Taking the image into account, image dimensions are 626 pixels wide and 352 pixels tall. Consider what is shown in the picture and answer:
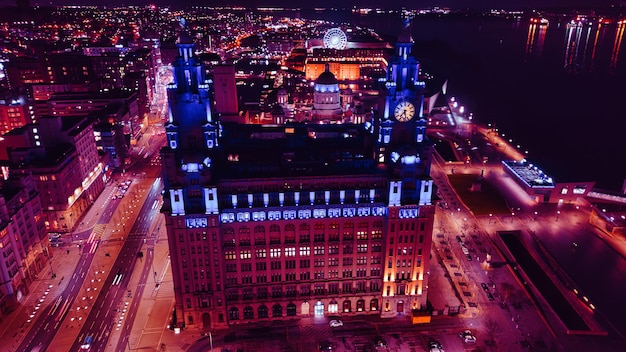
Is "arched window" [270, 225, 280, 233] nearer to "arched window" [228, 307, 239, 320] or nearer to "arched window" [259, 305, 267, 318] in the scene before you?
"arched window" [259, 305, 267, 318]

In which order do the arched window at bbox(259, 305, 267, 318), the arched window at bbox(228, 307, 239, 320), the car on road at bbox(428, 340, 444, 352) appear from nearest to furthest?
the car on road at bbox(428, 340, 444, 352) → the arched window at bbox(228, 307, 239, 320) → the arched window at bbox(259, 305, 267, 318)

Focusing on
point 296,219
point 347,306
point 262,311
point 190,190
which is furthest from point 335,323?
point 190,190

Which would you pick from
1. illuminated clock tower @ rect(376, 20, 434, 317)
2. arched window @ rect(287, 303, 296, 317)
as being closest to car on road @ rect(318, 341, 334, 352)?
arched window @ rect(287, 303, 296, 317)

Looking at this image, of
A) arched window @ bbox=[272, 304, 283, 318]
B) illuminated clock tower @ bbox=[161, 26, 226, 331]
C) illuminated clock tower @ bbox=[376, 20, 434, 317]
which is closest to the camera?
illuminated clock tower @ bbox=[161, 26, 226, 331]

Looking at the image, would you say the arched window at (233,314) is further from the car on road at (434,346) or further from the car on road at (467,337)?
the car on road at (467,337)

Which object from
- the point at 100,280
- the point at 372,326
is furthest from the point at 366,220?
the point at 100,280

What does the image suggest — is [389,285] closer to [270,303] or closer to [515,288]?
[270,303]

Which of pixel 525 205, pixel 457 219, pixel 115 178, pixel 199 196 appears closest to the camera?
pixel 199 196
